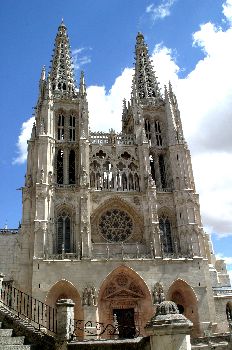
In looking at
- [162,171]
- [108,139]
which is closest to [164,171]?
[162,171]

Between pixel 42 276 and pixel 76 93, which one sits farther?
pixel 76 93

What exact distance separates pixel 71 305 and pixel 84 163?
1838 cm

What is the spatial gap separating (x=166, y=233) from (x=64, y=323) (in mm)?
18715

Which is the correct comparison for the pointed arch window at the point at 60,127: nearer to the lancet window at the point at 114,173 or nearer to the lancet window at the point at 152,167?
the lancet window at the point at 114,173

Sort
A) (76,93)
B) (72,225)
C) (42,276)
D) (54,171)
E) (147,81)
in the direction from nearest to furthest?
(42,276)
(72,225)
(54,171)
(76,93)
(147,81)

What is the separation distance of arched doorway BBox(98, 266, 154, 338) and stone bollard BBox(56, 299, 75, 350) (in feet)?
47.9

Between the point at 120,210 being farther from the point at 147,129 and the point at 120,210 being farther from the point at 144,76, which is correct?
the point at 144,76

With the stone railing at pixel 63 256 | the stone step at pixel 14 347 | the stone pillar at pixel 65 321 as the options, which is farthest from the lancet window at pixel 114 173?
the stone step at pixel 14 347

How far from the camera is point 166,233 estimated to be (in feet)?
87.9

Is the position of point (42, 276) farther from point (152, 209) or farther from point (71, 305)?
point (71, 305)

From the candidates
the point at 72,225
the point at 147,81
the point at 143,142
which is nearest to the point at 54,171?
the point at 72,225

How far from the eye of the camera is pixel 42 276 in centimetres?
2275

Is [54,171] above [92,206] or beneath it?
above

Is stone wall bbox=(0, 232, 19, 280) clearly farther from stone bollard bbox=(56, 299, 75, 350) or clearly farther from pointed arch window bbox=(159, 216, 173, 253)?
stone bollard bbox=(56, 299, 75, 350)
